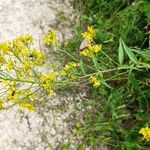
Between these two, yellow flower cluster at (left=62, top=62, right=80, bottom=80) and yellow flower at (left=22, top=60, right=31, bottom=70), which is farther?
yellow flower cluster at (left=62, top=62, right=80, bottom=80)

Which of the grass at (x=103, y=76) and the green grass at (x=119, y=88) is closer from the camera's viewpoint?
the grass at (x=103, y=76)

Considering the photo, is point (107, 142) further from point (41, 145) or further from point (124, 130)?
point (41, 145)

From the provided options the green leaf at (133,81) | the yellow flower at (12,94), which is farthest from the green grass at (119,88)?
the yellow flower at (12,94)

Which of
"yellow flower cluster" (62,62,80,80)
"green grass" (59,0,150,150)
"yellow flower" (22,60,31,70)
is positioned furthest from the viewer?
"green grass" (59,0,150,150)

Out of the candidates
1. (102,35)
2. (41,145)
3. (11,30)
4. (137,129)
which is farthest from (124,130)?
(11,30)

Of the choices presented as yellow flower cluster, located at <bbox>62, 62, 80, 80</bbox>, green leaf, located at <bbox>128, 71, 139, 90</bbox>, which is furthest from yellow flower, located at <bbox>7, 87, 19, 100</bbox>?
green leaf, located at <bbox>128, 71, 139, 90</bbox>

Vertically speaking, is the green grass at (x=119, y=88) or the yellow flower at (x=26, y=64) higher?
the yellow flower at (x=26, y=64)

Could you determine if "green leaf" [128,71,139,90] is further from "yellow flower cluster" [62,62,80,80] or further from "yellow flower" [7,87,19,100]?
"yellow flower" [7,87,19,100]

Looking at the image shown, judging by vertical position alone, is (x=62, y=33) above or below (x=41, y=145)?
above

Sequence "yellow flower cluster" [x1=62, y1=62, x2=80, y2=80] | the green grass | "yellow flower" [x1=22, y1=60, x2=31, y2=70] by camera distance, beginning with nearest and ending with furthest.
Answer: "yellow flower" [x1=22, y1=60, x2=31, y2=70], "yellow flower cluster" [x1=62, y1=62, x2=80, y2=80], the green grass

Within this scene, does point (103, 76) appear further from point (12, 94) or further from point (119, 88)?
point (12, 94)

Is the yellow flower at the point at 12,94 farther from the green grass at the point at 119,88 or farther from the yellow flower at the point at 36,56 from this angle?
the green grass at the point at 119,88
